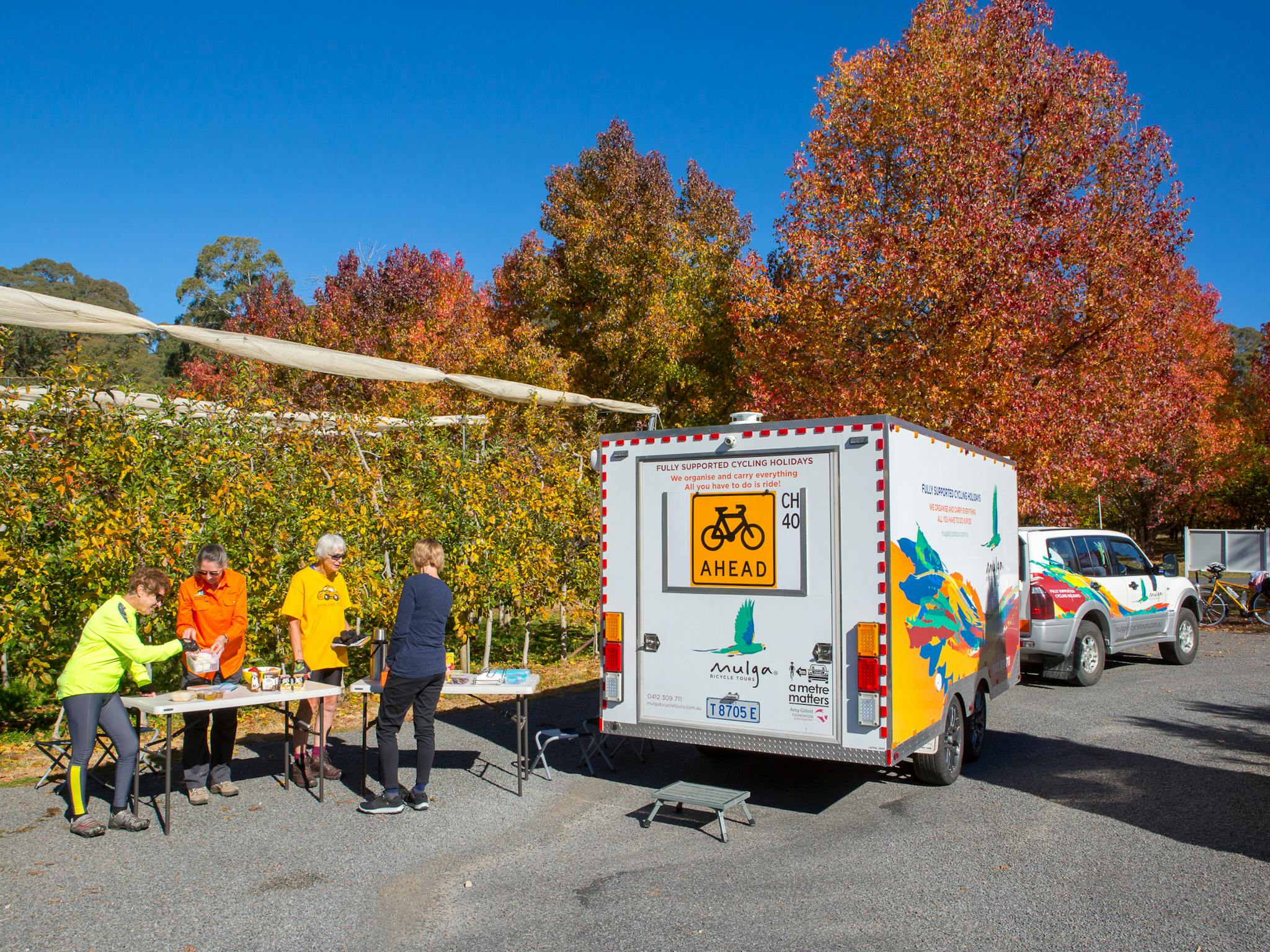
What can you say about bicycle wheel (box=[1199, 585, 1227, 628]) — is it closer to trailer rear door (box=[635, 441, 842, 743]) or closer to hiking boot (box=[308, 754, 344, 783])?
trailer rear door (box=[635, 441, 842, 743])

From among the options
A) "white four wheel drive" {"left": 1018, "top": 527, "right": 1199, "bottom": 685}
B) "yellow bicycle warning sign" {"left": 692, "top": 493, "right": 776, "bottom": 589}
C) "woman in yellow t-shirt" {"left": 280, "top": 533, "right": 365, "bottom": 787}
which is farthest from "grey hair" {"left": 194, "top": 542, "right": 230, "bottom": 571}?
"white four wheel drive" {"left": 1018, "top": 527, "right": 1199, "bottom": 685}

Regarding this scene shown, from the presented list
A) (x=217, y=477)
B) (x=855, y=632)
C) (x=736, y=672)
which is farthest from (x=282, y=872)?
(x=217, y=477)

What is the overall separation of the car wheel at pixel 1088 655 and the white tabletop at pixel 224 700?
26.7 ft

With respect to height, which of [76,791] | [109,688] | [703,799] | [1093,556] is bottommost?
[703,799]

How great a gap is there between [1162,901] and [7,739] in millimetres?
8324

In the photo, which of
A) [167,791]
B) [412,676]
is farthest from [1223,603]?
[167,791]

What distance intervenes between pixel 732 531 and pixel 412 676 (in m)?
2.21

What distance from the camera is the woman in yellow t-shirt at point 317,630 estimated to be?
672cm

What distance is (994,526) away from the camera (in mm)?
8086

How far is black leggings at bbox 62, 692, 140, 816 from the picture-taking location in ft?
18.1

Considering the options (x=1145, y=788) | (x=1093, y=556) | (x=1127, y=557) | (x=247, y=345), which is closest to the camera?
(x=1145, y=788)

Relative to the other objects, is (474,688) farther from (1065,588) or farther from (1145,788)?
(1065,588)

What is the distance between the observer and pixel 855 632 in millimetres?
5695

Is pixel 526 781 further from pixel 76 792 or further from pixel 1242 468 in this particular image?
pixel 1242 468
